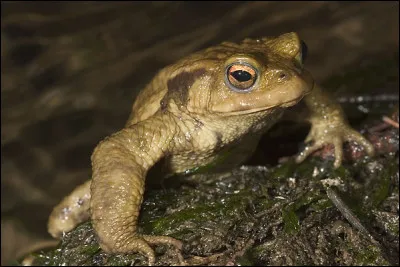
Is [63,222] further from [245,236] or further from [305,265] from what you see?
[305,265]

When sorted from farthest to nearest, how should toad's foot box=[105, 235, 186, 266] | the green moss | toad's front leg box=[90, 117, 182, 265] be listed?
1. toad's front leg box=[90, 117, 182, 265]
2. the green moss
3. toad's foot box=[105, 235, 186, 266]

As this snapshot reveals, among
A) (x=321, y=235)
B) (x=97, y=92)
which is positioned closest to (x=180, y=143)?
(x=321, y=235)

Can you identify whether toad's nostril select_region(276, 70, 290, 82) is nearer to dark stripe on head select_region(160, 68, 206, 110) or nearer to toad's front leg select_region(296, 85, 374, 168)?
dark stripe on head select_region(160, 68, 206, 110)

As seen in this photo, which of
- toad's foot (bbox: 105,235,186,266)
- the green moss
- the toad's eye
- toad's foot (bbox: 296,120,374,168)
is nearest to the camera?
toad's foot (bbox: 105,235,186,266)

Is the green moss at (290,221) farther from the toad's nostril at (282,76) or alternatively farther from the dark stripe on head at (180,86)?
the dark stripe on head at (180,86)

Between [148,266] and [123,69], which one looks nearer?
[148,266]

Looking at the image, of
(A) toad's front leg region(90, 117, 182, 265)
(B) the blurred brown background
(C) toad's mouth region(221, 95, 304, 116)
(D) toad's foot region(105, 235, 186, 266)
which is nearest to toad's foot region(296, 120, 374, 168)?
(C) toad's mouth region(221, 95, 304, 116)
